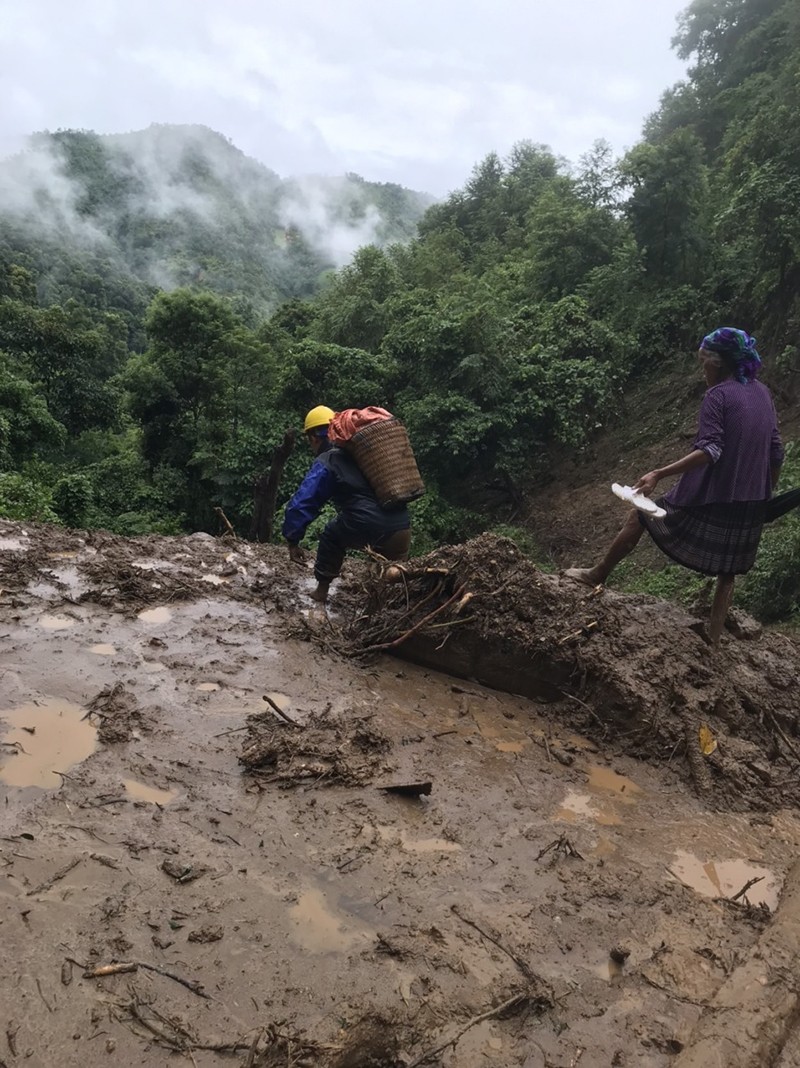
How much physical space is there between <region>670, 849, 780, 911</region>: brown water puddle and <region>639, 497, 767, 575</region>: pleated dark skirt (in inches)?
65.4

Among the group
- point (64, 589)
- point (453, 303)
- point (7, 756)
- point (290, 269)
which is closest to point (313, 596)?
point (64, 589)

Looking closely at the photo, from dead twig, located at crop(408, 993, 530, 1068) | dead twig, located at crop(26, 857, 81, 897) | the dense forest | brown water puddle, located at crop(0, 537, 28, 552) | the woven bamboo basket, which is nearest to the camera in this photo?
dead twig, located at crop(408, 993, 530, 1068)

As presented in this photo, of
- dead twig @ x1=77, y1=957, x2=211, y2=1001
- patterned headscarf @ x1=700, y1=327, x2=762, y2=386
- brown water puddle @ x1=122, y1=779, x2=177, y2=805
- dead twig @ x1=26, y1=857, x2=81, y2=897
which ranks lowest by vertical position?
brown water puddle @ x1=122, y1=779, x2=177, y2=805

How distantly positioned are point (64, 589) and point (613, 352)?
462 inches

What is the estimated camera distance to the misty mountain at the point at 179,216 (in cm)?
5899

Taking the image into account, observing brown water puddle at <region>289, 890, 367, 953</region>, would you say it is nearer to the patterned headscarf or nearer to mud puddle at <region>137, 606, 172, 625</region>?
mud puddle at <region>137, 606, 172, 625</region>

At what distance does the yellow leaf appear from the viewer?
3342mm

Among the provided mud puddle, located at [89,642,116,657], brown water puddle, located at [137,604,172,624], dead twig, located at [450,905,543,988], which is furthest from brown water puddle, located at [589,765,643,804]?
brown water puddle, located at [137,604,172,624]

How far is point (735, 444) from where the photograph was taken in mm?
3734

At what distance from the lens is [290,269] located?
78.7 meters

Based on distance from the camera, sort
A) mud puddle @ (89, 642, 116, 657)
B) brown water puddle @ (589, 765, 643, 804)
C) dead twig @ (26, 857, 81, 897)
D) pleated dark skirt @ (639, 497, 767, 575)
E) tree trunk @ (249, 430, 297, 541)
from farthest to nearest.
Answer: tree trunk @ (249, 430, 297, 541)
mud puddle @ (89, 642, 116, 657)
pleated dark skirt @ (639, 497, 767, 575)
brown water puddle @ (589, 765, 643, 804)
dead twig @ (26, 857, 81, 897)

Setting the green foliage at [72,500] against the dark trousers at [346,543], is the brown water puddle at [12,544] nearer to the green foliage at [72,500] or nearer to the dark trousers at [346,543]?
the dark trousers at [346,543]

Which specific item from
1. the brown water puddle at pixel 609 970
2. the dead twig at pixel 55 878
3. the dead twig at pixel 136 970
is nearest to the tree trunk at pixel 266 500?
the dead twig at pixel 55 878

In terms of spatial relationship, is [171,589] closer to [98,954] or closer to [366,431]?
[366,431]
